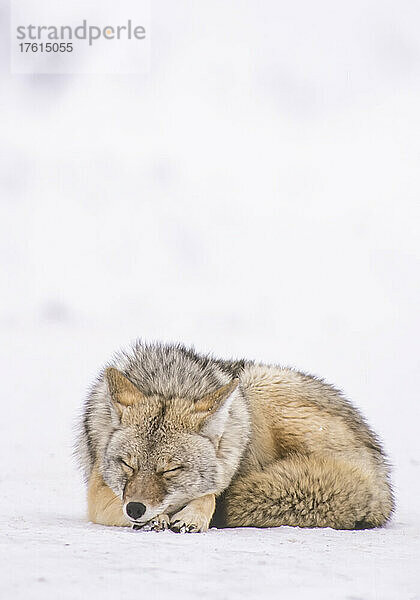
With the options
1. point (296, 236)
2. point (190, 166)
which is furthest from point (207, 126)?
point (296, 236)

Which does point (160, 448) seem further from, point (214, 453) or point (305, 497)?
point (305, 497)

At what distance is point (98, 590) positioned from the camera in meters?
3.25

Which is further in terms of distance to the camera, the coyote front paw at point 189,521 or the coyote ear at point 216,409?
the coyote ear at point 216,409

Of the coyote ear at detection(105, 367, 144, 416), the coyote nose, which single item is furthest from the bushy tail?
the coyote ear at detection(105, 367, 144, 416)

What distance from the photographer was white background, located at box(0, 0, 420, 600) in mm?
4023

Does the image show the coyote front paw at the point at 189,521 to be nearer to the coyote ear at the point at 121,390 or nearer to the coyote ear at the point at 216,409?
the coyote ear at the point at 216,409

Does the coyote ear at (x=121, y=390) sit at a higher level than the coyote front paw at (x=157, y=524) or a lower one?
higher

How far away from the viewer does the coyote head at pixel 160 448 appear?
199 inches

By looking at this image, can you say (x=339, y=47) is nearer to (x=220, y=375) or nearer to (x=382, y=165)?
(x=382, y=165)

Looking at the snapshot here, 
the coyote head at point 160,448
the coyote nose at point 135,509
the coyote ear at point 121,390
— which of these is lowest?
the coyote nose at point 135,509

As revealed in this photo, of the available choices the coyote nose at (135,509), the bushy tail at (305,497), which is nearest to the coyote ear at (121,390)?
the coyote nose at (135,509)

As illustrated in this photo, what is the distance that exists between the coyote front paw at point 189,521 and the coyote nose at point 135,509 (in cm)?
23

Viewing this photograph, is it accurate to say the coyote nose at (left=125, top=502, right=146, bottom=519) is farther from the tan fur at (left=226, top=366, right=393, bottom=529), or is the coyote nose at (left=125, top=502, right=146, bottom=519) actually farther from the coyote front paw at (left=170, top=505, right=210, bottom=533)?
the tan fur at (left=226, top=366, right=393, bottom=529)

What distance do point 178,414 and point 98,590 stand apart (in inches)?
88.0
